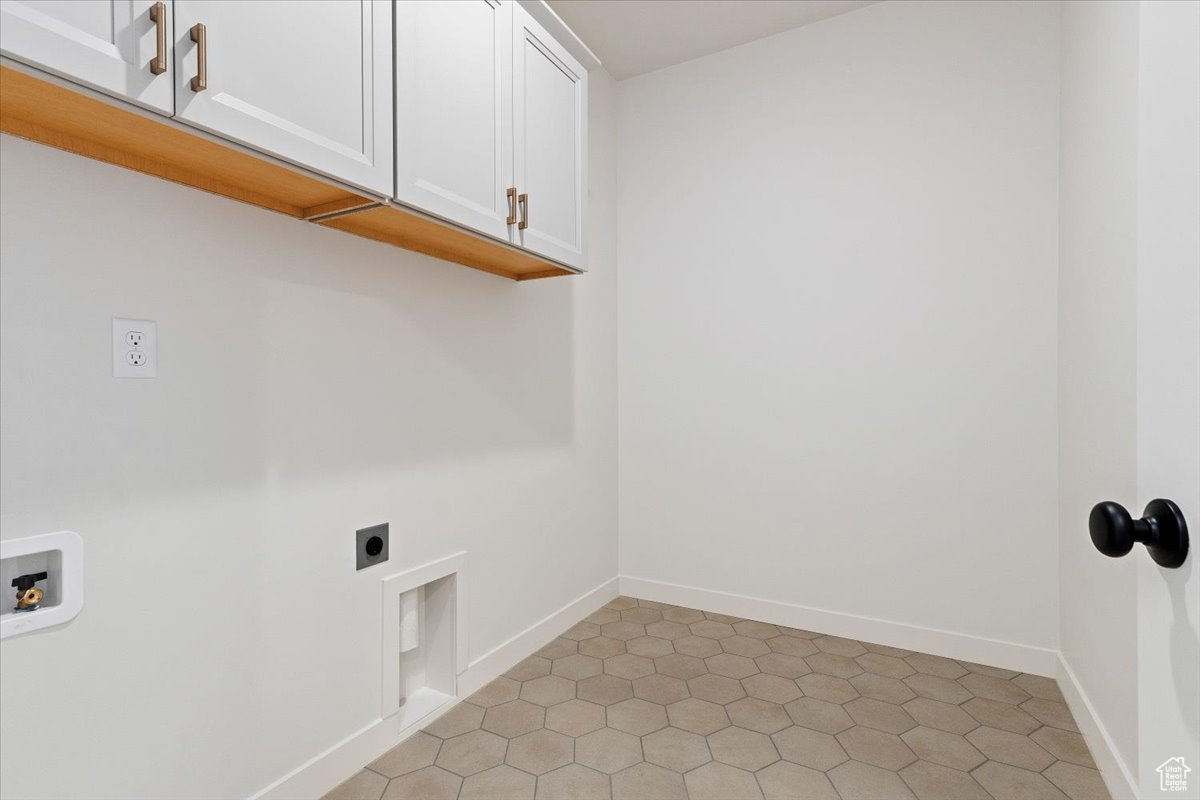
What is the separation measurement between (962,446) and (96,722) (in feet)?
8.84

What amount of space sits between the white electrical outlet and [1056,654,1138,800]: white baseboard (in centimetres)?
235

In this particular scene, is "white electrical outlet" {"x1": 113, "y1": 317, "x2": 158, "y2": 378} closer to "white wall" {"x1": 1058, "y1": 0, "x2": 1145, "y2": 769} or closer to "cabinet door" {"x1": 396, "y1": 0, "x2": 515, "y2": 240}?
"cabinet door" {"x1": 396, "y1": 0, "x2": 515, "y2": 240}

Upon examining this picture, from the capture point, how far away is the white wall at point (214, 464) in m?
1.06

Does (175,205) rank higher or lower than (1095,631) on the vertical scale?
higher

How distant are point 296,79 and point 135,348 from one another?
2.05 feet

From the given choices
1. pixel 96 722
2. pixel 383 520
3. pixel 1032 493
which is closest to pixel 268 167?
pixel 383 520

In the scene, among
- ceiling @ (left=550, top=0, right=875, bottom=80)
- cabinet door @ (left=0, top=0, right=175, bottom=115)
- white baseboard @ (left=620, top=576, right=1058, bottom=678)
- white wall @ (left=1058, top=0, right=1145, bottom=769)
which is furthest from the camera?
ceiling @ (left=550, top=0, right=875, bottom=80)

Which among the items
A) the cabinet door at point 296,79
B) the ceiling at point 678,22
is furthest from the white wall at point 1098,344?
the cabinet door at point 296,79

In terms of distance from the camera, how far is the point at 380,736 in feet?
5.56

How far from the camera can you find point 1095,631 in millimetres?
1699

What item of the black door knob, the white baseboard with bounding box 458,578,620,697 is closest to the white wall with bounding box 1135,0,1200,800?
the black door knob

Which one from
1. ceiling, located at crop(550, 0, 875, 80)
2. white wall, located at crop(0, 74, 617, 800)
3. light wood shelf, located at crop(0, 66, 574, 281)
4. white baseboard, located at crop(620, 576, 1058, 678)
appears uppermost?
ceiling, located at crop(550, 0, 875, 80)

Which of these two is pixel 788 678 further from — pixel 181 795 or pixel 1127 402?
pixel 181 795

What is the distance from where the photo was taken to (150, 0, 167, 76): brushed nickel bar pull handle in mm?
931
